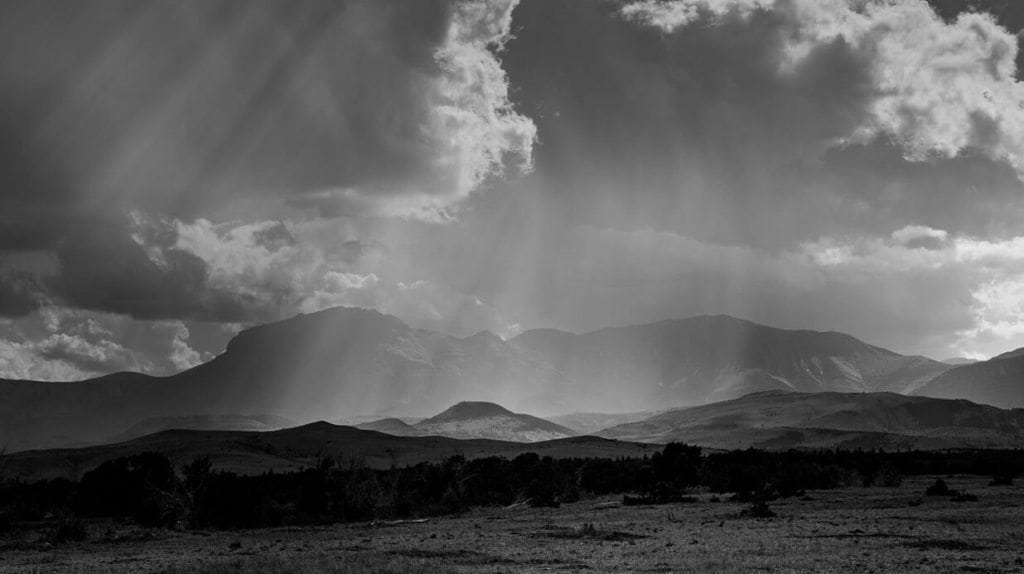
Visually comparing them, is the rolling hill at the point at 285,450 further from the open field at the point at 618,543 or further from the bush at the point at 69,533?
the open field at the point at 618,543

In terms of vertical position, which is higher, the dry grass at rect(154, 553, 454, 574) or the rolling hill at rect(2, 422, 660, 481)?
the rolling hill at rect(2, 422, 660, 481)

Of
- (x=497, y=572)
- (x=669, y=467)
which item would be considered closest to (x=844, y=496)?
(x=669, y=467)

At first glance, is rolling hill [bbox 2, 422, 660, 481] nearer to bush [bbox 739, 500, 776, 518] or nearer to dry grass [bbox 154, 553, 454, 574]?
bush [bbox 739, 500, 776, 518]

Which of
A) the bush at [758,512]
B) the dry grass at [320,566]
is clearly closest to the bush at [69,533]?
the dry grass at [320,566]

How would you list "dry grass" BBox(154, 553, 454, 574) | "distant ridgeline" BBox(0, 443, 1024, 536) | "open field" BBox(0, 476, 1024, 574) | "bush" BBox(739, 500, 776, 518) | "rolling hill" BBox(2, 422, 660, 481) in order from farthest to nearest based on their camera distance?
"rolling hill" BBox(2, 422, 660, 481) → "distant ridgeline" BBox(0, 443, 1024, 536) → "bush" BBox(739, 500, 776, 518) → "open field" BBox(0, 476, 1024, 574) → "dry grass" BBox(154, 553, 454, 574)

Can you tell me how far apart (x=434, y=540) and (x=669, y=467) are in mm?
42020

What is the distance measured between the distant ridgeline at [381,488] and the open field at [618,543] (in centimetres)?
504

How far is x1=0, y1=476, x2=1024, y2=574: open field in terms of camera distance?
25562 millimetres

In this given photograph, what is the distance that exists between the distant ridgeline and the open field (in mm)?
5039

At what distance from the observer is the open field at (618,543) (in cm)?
2556

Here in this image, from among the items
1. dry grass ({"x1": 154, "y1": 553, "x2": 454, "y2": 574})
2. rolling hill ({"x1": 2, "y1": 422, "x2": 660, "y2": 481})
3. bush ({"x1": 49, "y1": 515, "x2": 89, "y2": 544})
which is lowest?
bush ({"x1": 49, "y1": 515, "x2": 89, "y2": 544})

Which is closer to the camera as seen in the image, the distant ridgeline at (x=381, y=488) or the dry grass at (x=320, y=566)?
the dry grass at (x=320, y=566)

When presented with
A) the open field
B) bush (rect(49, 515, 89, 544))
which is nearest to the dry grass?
the open field

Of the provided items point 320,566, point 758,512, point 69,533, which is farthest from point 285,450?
point 320,566
